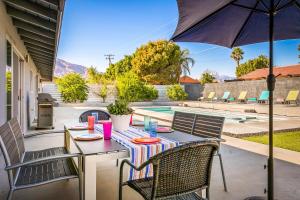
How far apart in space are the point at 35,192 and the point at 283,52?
35608mm

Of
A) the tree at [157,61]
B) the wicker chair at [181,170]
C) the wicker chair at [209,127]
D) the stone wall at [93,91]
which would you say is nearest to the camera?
the wicker chair at [181,170]

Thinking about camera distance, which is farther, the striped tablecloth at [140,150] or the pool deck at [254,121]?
the pool deck at [254,121]

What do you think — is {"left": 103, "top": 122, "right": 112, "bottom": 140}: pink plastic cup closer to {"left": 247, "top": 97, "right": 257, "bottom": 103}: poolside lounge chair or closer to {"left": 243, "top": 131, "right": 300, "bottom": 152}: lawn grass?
{"left": 243, "top": 131, "right": 300, "bottom": 152}: lawn grass

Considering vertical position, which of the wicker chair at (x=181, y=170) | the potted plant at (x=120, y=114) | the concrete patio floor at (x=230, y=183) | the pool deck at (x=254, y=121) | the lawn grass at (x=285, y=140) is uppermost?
the potted plant at (x=120, y=114)

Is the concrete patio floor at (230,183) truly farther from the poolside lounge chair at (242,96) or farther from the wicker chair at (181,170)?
the poolside lounge chair at (242,96)

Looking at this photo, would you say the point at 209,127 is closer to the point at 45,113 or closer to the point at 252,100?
the point at 45,113

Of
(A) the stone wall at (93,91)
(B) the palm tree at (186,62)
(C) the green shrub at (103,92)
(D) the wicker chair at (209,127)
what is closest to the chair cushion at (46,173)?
(D) the wicker chair at (209,127)

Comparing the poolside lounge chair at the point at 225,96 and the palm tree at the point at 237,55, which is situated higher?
the palm tree at the point at 237,55

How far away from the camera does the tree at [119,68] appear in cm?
3769

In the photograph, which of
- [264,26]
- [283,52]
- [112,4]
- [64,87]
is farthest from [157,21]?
[264,26]

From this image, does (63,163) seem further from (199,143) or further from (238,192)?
(238,192)

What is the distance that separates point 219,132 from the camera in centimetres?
292

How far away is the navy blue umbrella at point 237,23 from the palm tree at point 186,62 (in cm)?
2968

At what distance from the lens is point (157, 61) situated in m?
29.7
